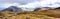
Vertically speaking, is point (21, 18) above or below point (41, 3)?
below

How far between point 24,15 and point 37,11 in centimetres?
13

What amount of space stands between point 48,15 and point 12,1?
38 centimetres

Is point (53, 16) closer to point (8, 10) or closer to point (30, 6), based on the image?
point (30, 6)

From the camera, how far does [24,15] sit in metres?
0.89

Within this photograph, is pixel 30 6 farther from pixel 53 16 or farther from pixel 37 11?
pixel 53 16

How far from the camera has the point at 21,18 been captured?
0.89 metres

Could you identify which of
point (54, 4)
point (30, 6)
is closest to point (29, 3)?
point (30, 6)

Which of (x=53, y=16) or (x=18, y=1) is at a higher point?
(x=18, y=1)

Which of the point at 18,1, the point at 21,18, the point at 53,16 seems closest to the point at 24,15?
the point at 21,18

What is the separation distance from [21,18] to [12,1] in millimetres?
202

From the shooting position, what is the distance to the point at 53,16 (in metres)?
0.86

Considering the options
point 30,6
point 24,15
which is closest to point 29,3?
point 30,6

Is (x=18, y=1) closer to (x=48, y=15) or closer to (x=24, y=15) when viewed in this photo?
(x=24, y=15)

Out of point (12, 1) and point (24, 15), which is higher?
point (12, 1)
